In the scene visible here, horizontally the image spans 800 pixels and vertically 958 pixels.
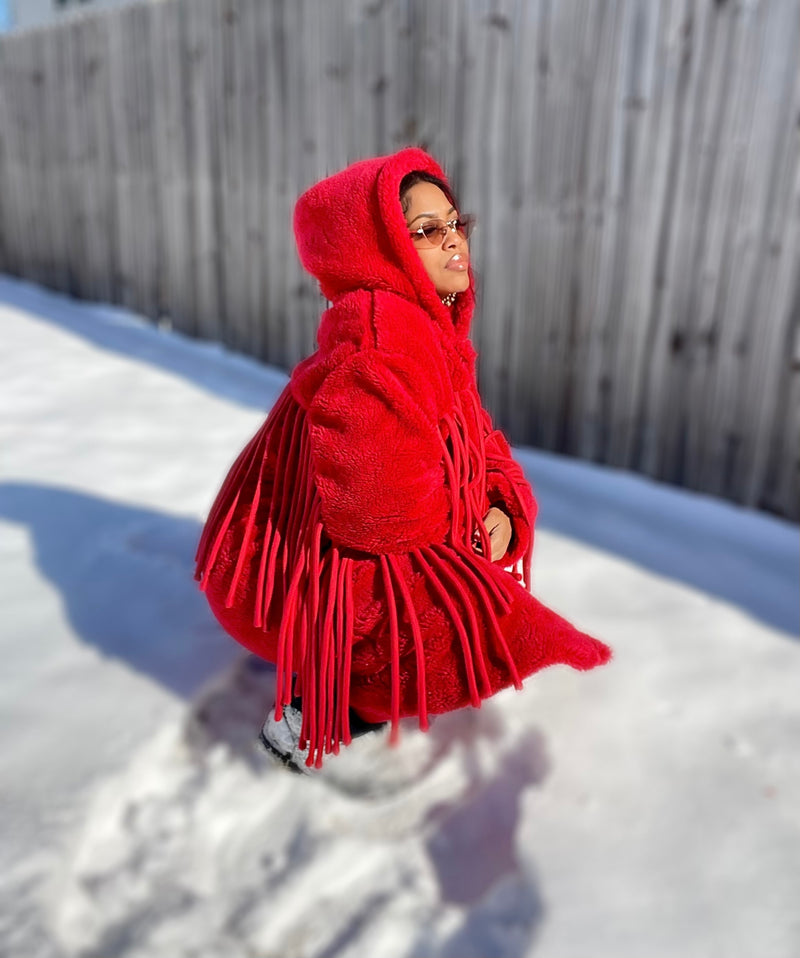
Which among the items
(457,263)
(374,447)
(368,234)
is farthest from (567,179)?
(374,447)

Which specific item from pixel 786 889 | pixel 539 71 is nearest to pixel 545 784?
pixel 786 889

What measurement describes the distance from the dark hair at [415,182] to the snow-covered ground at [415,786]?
3.66 ft

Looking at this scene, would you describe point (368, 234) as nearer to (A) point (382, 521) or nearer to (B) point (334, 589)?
(A) point (382, 521)

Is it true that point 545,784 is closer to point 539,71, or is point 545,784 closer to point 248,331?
point 539,71

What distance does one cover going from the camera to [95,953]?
1.30 m

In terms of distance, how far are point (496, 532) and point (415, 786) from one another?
1.85 ft

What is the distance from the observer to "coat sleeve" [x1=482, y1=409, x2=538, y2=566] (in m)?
1.57

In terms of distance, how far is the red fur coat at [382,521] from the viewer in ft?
4.02

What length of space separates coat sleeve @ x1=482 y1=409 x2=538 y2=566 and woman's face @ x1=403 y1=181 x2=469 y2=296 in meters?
0.30

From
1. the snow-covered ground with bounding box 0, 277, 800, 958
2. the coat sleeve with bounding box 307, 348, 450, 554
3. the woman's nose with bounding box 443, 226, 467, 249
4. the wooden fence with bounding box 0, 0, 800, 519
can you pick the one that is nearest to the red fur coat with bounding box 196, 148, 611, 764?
the coat sleeve with bounding box 307, 348, 450, 554

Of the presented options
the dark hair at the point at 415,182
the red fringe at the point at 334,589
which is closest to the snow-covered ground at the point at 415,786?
the red fringe at the point at 334,589

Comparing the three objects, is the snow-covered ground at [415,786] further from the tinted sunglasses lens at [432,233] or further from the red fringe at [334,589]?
the tinted sunglasses lens at [432,233]

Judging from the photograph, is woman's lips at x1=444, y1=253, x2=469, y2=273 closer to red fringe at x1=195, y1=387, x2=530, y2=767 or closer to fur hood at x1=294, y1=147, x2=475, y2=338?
fur hood at x1=294, y1=147, x2=475, y2=338

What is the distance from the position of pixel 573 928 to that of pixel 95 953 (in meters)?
0.79
